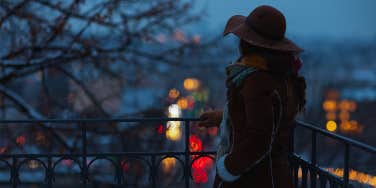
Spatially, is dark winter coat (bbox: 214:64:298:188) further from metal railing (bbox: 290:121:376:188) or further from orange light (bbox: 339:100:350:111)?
orange light (bbox: 339:100:350:111)

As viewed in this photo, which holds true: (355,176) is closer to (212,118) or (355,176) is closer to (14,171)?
(212,118)

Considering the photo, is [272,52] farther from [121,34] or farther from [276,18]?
[121,34]

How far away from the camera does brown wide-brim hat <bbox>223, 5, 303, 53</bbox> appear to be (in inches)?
101

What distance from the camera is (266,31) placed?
2588 mm

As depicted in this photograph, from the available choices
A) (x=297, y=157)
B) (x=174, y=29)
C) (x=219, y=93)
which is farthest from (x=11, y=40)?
(x=219, y=93)

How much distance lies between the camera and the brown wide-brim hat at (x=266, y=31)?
2.56 meters

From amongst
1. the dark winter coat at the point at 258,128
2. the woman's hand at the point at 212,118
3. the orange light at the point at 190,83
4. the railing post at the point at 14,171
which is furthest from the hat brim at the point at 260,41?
the orange light at the point at 190,83

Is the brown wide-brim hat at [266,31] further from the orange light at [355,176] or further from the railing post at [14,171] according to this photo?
the railing post at [14,171]

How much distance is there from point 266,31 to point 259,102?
0.39 meters

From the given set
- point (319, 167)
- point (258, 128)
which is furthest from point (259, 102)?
point (319, 167)

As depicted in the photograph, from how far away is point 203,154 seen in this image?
13.6 feet

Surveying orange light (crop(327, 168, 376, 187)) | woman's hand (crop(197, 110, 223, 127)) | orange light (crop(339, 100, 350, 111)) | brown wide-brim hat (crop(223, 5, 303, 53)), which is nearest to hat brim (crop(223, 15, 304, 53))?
brown wide-brim hat (crop(223, 5, 303, 53))

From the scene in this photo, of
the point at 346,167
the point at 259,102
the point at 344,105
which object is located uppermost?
the point at 259,102

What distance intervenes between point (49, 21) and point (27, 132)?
223 centimetres
